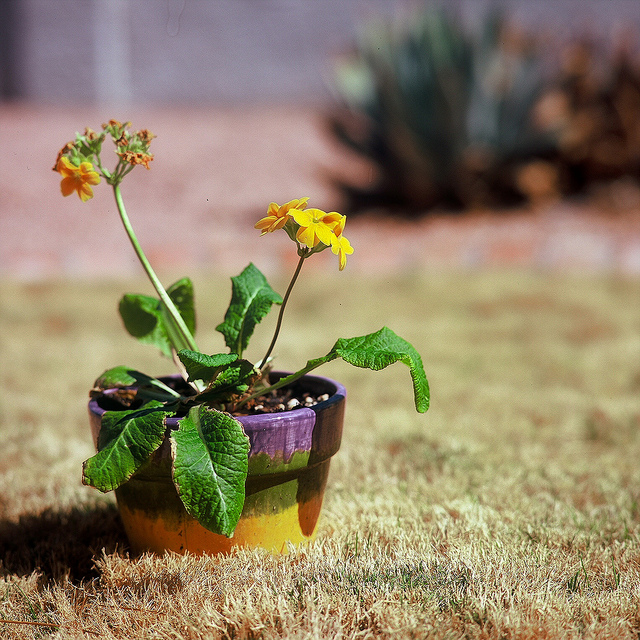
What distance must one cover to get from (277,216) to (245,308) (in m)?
0.27

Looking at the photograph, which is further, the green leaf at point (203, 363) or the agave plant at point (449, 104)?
the agave plant at point (449, 104)

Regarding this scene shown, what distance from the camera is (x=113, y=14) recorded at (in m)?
8.28

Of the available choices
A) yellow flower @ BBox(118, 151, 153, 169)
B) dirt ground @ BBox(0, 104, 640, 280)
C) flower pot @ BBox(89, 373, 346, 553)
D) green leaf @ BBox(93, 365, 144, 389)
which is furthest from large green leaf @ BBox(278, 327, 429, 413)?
dirt ground @ BBox(0, 104, 640, 280)

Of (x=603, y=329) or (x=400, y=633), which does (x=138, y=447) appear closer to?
(x=400, y=633)

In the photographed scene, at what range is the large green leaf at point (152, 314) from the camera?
4.81 ft

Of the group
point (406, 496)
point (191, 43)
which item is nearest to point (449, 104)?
point (406, 496)

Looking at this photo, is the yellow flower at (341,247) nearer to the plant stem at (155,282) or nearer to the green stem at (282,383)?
the green stem at (282,383)

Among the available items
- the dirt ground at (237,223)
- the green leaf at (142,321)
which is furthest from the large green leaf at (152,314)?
the dirt ground at (237,223)

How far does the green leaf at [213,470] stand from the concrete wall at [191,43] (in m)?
7.71

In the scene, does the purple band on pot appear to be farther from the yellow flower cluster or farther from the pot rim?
the yellow flower cluster

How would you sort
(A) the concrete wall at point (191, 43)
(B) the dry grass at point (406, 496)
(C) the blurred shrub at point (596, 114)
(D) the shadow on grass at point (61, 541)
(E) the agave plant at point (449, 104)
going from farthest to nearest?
(A) the concrete wall at point (191, 43), (C) the blurred shrub at point (596, 114), (E) the agave plant at point (449, 104), (D) the shadow on grass at point (61, 541), (B) the dry grass at point (406, 496)

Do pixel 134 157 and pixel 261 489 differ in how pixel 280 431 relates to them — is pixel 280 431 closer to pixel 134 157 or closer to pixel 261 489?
pixel 261 489

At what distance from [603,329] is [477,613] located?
7.58 feet

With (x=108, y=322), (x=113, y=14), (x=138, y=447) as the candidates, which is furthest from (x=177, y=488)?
(x=113, y=14)
